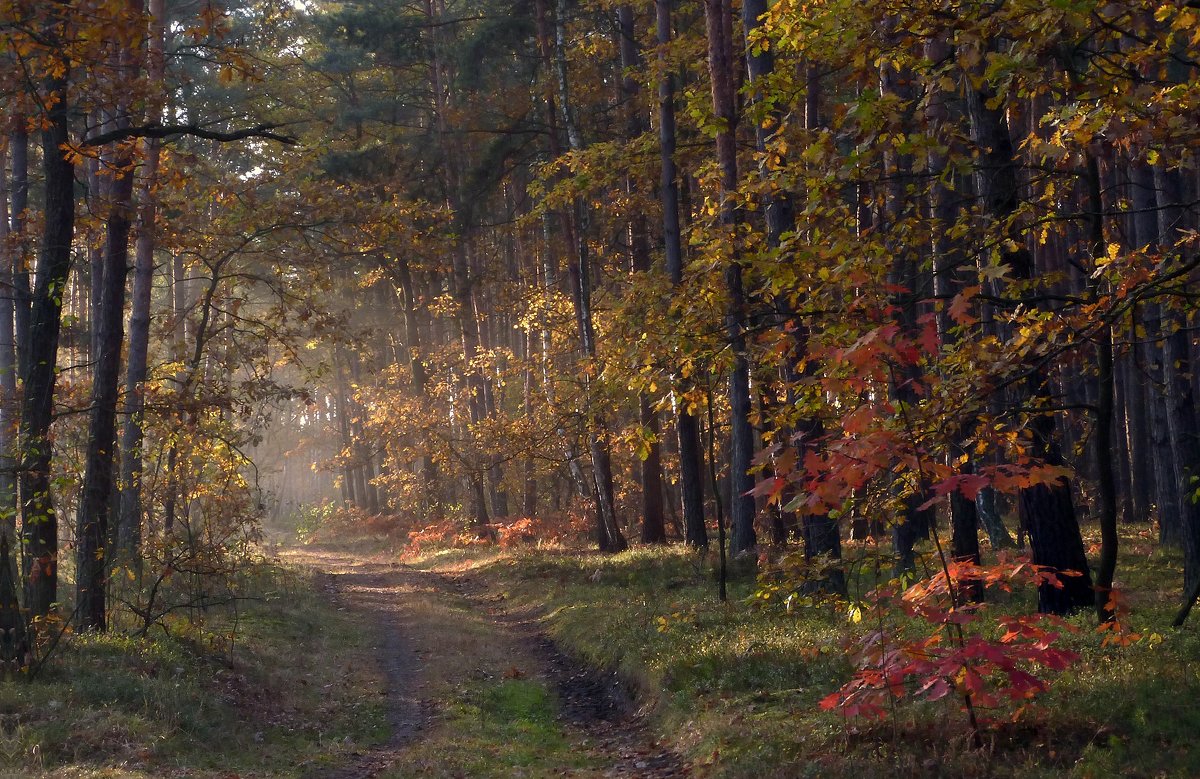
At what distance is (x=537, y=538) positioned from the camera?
1189 inches

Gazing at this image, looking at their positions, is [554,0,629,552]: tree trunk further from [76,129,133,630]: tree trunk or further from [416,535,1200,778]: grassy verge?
[76,129,133,630]: tree trunk

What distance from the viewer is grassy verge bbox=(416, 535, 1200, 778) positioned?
21.7 feet

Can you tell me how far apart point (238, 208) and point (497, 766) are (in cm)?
1031

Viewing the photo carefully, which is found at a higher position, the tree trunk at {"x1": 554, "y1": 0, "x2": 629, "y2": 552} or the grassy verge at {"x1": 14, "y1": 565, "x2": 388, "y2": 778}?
the tree trunk at {"x1": 554, "y1": 0, "x2": 629, "y2": 552}

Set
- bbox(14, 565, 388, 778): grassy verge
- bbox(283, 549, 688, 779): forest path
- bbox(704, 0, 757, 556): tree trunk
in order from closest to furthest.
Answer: bbox(14, 565, 388, 778): grassy verge → bbox(283, 549, 688, 779): forest path → bbox(704, 0, 757, 556): tree trunk

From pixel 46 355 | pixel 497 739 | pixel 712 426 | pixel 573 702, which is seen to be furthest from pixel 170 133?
pixel 573 702

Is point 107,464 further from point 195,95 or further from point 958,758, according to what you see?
point 195,95

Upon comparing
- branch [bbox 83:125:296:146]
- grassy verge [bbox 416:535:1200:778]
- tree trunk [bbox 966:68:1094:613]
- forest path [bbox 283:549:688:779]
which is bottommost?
forest path [bbox 283:549:688:779]

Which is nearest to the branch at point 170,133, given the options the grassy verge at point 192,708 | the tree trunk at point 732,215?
the grassy verge at point 192,708

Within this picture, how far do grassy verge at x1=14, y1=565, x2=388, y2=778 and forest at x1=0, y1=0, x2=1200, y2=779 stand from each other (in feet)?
0.18

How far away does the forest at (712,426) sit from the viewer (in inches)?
250

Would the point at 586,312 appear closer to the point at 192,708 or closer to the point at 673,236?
the point at 673,236

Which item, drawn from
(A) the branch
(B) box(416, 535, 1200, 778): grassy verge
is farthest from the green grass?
(A) the branch

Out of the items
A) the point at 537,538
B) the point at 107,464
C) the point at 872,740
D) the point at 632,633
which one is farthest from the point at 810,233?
the point at 537,538
